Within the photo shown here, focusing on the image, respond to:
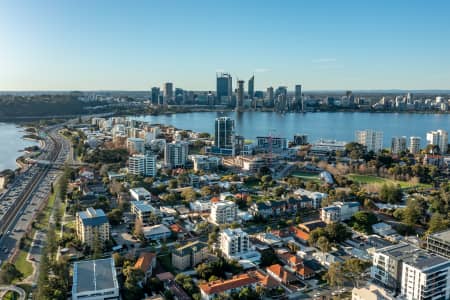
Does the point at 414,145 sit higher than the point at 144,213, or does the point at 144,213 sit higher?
the point at 414,145

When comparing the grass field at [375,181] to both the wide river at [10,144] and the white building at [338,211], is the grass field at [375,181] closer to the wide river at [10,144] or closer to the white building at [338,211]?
the white building at [338,211]

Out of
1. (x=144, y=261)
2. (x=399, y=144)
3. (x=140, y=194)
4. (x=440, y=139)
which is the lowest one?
(x=144, y=261)

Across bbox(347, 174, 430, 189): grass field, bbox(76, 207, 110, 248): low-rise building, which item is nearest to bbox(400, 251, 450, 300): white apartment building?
bbox(76, 207, 110, 248): low-rise building

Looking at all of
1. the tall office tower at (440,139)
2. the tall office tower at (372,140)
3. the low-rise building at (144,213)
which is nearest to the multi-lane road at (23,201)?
the low-rise building at (144,213)

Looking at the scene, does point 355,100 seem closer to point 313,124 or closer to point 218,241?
point 313,124

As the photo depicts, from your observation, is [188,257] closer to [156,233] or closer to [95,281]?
[156,233]

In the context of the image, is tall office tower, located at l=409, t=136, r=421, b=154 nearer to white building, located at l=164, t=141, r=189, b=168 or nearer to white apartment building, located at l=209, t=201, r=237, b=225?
white building, located at l=164, t=141, r=189, b=168

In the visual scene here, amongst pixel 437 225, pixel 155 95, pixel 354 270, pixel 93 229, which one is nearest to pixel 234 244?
pixel 354 270
